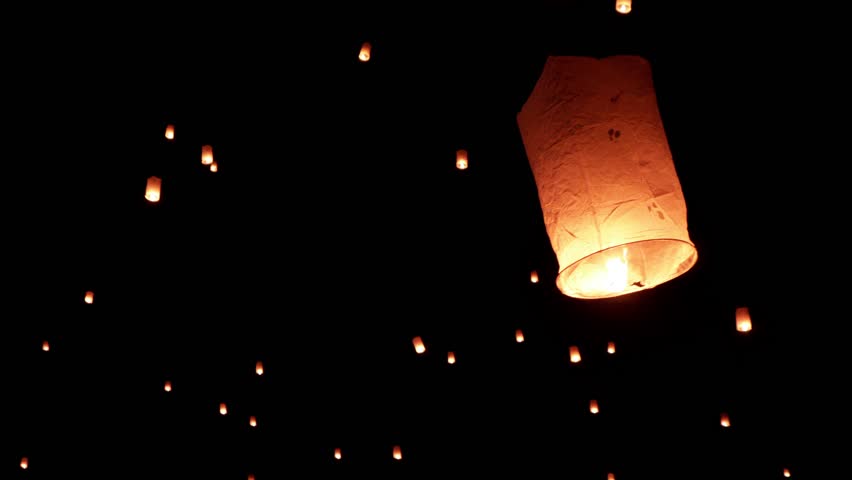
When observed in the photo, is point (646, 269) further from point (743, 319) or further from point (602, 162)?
point (743, 319)

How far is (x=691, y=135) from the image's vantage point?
3.17m

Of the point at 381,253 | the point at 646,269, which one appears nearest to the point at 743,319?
the point at 646,269

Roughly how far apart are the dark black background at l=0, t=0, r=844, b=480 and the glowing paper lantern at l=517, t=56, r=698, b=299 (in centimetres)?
77

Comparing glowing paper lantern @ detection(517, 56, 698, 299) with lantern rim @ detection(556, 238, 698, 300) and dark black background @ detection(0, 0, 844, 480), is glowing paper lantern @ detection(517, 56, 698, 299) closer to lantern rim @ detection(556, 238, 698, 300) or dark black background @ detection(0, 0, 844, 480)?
lantern rim @ detection(556, 238, 698, 300)

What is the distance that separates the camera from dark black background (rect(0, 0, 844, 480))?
2607mm

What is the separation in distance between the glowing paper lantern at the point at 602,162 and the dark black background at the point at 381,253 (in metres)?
0.77

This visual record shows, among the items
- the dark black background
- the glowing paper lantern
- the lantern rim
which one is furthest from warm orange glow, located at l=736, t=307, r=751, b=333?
the glowing paper lantern

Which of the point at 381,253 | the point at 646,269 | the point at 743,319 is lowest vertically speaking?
the point at 646,269

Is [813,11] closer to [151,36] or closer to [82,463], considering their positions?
[151,36]

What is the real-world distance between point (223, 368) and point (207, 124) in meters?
2.54

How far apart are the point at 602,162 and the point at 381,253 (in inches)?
120

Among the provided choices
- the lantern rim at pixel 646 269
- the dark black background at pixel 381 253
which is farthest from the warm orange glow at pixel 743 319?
the lantern rim at pixel 646 269

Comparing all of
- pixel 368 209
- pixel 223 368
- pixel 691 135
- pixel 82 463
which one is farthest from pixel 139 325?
pixel 691 135

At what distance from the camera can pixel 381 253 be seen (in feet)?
13.9
